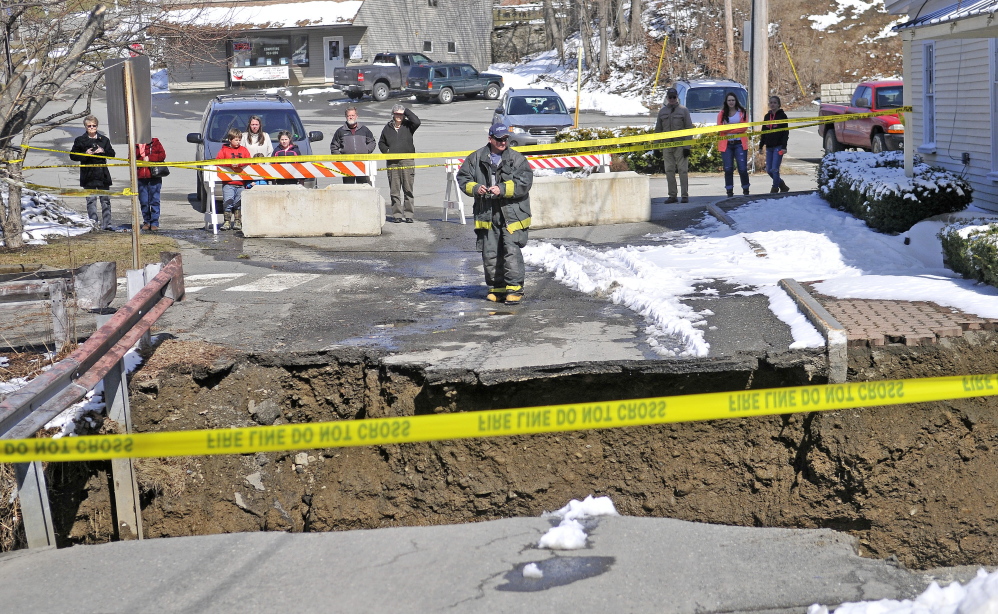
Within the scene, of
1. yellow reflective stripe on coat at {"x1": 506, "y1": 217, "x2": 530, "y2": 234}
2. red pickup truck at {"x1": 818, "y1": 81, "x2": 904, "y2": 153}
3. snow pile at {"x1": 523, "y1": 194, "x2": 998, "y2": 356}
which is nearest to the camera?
snow pile at {"x1": 523, "y1": 194, "x2": 998, "y2": 356}

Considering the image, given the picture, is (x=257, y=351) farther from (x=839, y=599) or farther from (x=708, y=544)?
(x=839, y=599)

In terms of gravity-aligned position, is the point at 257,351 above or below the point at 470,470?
above

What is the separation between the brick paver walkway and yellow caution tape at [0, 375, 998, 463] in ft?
9.13

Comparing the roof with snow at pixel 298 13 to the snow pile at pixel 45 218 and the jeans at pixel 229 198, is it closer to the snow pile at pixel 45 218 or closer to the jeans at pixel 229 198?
the snow pile at pixel 45 218

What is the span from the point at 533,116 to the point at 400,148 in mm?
8192

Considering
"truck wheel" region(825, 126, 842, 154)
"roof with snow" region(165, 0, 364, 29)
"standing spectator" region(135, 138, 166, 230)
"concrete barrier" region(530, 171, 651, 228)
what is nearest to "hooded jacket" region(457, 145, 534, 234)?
"concrete barrier" region(530, 171, 651, 228)

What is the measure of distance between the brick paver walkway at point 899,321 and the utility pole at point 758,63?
41.1ft

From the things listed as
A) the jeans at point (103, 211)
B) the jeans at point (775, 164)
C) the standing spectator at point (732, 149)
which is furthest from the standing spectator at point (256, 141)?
the jeans at point (775, 164)

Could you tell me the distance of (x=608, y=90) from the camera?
42625 mm

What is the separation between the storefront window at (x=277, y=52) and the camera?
46438mm

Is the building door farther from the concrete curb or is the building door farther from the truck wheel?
the concrete curb

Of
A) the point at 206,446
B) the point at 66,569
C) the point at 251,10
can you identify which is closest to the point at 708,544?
the point at 206,446

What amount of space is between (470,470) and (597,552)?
6.38ft

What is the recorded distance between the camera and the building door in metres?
46.3
